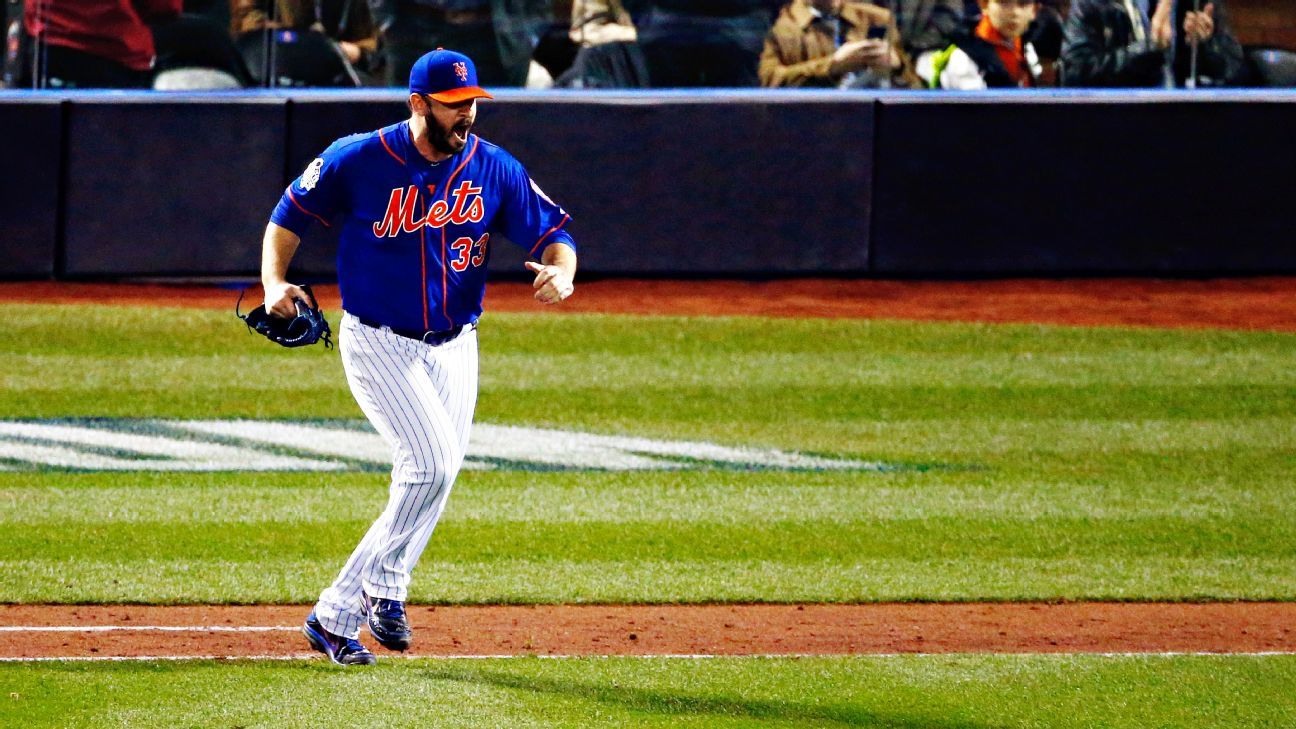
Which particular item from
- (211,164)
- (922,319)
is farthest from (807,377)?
(211,164)

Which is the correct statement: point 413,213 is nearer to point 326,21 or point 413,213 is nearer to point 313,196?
point 313,196

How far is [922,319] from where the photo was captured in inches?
478

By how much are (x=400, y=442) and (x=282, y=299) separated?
0.54m

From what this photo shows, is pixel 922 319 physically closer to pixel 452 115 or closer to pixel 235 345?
pixel 235 345

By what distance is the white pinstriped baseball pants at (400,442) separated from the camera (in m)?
5.24

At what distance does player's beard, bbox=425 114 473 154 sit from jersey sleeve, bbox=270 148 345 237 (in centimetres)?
28

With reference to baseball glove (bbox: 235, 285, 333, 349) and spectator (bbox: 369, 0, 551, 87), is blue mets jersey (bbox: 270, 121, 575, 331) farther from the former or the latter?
spectator (bbox: 369, 0, 551, 87)

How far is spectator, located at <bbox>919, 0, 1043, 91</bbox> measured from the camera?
41.9 feet

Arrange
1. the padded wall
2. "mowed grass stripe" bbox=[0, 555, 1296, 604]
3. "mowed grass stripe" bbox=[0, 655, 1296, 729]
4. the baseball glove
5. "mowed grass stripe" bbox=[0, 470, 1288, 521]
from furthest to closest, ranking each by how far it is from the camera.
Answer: the padded wall
"mowed grass stripe" bbox=[0, 470, 1288, 521]
"mowed grass stripe" bbox=[0, 555, 1296, 604]
the baseball glove
"mowed grass stripe" bbox=[0, 655, 1296, 729]

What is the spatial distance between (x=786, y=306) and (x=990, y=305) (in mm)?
1373

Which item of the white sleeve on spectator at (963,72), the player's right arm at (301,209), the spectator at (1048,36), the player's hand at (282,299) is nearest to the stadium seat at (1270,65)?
the spectator at (1048,36)

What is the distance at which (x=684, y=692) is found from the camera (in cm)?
521

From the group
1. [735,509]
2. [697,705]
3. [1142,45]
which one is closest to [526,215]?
[697,705]

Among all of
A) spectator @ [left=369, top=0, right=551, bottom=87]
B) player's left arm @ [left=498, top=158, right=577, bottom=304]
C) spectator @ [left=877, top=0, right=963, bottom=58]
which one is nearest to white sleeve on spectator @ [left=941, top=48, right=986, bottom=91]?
spectator @ [left=877, top=0, right=963, bottom=58]
